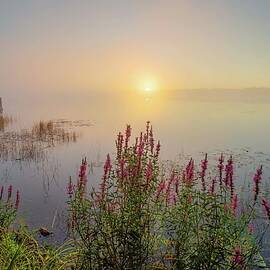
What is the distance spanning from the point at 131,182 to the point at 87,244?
1.17 meters

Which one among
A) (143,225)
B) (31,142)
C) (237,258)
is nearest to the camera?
(237,258)

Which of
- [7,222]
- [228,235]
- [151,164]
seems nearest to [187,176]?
[151,164]

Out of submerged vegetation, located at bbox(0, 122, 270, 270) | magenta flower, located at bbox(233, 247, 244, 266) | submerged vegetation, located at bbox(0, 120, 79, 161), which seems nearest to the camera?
magenta flower, located at bbox(233, 247, 244, 266)

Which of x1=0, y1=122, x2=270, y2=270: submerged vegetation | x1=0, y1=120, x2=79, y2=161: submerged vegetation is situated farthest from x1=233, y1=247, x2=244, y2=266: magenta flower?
x1=0, y1=120, x2=79, y2=161: submerged vegetation

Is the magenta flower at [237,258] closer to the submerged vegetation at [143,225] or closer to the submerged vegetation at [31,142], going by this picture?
the submerged vegetation at [143,225]

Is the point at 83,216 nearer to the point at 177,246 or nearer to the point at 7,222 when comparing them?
the point at 177,246

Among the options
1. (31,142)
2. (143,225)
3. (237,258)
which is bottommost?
(31,142)

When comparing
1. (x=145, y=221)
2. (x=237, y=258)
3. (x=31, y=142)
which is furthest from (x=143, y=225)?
(x=31, y=142)

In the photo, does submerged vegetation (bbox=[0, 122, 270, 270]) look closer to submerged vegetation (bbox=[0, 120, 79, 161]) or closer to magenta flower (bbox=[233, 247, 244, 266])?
magenta flower (bbox=[233, 247, 244, 266])

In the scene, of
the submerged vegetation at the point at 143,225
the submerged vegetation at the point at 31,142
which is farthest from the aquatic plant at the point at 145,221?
the submerged vegetation at the point at 31,142

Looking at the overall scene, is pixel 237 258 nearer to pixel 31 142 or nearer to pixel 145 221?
pixel 145 221

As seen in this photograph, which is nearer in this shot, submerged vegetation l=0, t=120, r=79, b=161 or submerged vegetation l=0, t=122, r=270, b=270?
submerged vegetation l=0, t=122, r=270, b=270

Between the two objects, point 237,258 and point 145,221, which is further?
point 145,221

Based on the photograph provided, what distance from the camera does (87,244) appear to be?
552 centimetres
